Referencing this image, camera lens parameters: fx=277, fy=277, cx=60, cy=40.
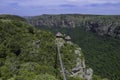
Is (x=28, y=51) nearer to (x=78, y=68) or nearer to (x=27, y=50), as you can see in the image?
(x=27, y=50)

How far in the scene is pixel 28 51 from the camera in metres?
54.8

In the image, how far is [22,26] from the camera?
66312mm

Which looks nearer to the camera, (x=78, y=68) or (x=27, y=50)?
(x=27, y=50)

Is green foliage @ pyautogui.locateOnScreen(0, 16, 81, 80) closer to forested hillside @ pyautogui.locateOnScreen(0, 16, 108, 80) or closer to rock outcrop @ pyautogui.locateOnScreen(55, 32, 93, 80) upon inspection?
forested hillside @ pyautogui.locateOnScreen(0, 16, 108, 80)

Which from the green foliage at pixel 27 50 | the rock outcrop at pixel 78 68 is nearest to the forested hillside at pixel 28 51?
the green foliage at pixel 27 50

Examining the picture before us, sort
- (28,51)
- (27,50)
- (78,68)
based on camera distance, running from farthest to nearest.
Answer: (78,68)
(27,50)
(28,51)

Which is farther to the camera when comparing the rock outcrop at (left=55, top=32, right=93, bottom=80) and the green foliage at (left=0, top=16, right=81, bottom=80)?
the rock outcrop at (left=55, top=32, right=93, bottom=80)

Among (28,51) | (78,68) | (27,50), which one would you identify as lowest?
(78,68)

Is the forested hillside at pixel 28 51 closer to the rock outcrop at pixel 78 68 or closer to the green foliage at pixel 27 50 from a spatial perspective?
the green foliage at pixel 27 50

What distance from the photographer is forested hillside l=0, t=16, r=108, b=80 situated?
47888 mm

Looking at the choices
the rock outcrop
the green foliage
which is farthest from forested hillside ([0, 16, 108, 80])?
the rock outcrop

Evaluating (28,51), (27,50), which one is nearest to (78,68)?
(28,51)

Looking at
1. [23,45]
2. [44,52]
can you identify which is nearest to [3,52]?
[23,45]

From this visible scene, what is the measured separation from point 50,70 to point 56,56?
9.50 m
